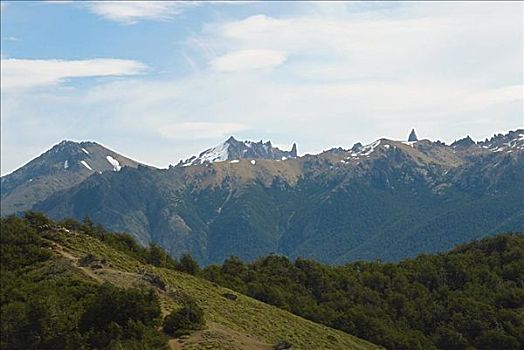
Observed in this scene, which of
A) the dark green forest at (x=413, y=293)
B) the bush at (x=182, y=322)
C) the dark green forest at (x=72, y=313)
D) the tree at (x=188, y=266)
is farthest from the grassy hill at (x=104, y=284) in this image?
the tree at (x=188, y=266)

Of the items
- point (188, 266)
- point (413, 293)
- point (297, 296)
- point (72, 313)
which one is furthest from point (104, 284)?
point (413, 293)

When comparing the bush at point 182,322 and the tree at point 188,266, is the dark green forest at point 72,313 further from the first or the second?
the tree at point 188,266

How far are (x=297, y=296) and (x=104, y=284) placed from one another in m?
60.3

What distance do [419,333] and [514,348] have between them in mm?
14844

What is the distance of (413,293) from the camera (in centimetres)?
12356

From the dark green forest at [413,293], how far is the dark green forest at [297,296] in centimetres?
20

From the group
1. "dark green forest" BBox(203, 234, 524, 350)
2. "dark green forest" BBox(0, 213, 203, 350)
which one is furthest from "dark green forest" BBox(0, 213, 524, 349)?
"dark green forest" BBox(203, 234, 524, 350)

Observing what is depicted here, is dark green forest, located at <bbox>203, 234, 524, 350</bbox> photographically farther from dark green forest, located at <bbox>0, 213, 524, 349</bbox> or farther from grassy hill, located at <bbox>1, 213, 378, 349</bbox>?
grassy hill, located at <bbox>1, 213, 378, 349</bbox>

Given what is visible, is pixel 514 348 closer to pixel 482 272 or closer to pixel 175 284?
pixel 482 272

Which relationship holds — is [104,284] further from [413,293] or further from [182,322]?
[413,293]

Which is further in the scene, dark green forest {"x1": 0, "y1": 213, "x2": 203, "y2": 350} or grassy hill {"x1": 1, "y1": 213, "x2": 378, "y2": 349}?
grassy hill {"x1": 1, "y1": 213, "x2": 378, "y2": 349}

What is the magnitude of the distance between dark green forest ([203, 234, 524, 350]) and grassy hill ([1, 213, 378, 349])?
611 inches

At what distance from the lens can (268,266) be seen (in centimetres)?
13362

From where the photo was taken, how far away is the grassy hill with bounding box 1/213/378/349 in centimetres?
5128
